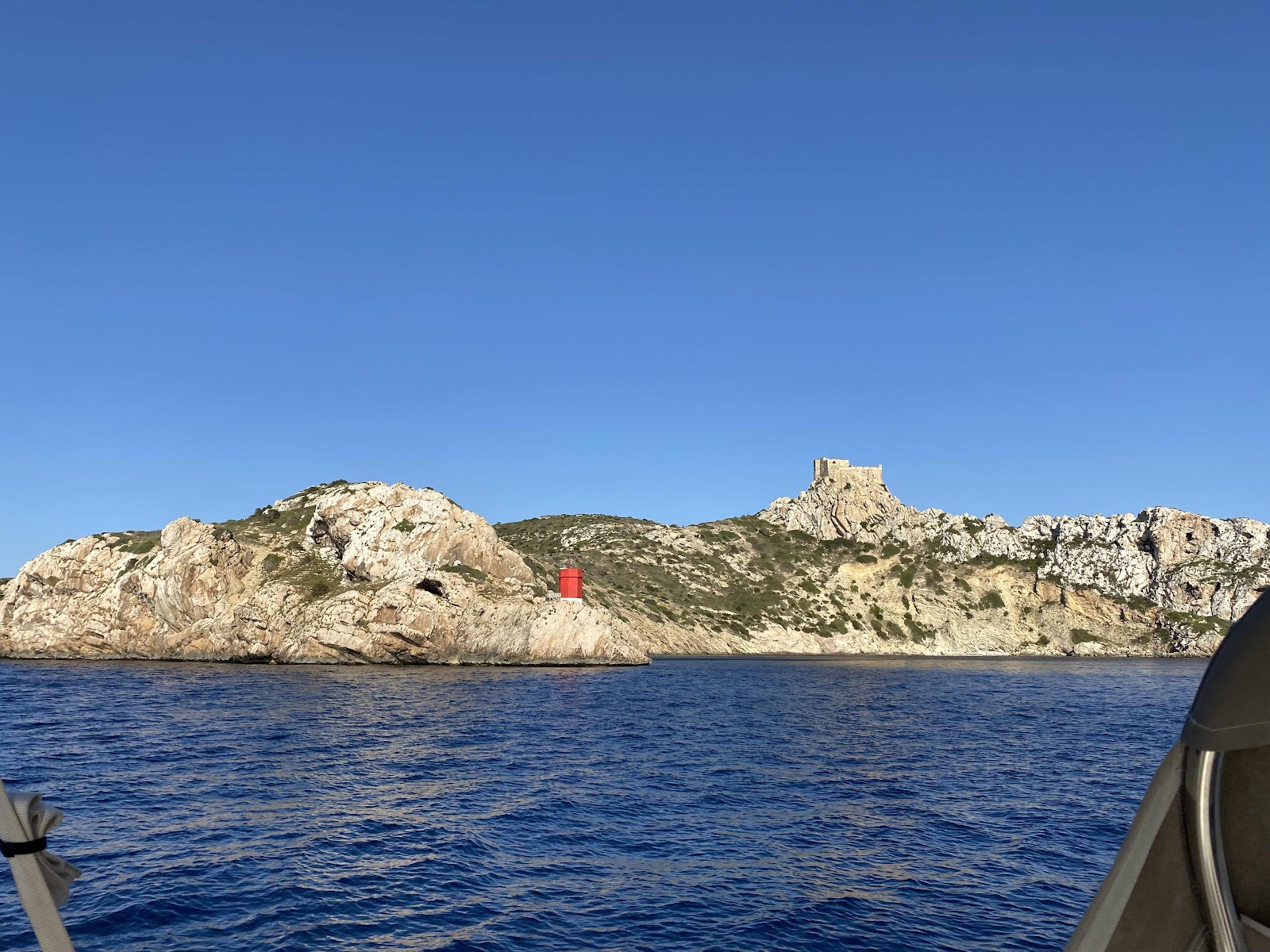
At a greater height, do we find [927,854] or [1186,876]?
[1186,876]

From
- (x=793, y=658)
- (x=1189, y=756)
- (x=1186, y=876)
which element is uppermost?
(x=1189, y=756)

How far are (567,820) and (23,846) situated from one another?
98.5 ft

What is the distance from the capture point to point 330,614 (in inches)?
4313

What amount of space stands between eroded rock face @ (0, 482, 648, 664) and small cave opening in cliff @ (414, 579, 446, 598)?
233 millimetres

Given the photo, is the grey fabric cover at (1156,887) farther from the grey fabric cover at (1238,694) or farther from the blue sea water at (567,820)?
the blue sea water at (567,820)

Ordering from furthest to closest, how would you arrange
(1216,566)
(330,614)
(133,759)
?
1. (1216,566)
2. (330,614)
3. (133,759)

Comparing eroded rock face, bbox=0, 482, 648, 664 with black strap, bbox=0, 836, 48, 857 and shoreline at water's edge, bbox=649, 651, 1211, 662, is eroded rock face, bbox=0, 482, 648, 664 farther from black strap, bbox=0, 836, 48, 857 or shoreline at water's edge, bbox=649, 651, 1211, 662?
black strap, bbox=0, 836, 48, 857

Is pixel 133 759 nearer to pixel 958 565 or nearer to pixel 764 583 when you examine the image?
pixel 764 583

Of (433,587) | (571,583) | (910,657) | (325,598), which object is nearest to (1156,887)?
(433,587)

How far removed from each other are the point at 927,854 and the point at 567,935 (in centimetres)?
1358

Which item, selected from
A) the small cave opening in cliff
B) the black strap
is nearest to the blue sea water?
the black strap

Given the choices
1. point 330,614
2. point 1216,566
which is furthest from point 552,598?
point 1216,566

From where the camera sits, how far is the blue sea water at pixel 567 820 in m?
22.3

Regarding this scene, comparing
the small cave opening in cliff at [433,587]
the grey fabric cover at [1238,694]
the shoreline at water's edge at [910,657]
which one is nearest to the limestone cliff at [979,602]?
the shoreline at water's edge at [910,657]
